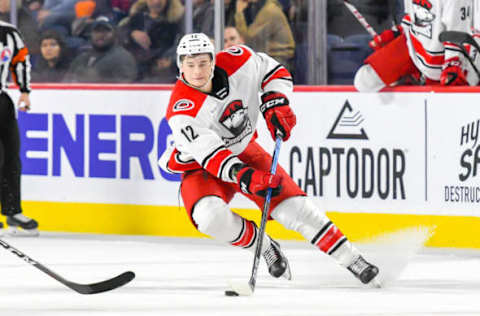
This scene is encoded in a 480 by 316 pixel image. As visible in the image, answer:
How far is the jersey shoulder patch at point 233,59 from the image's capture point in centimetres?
487

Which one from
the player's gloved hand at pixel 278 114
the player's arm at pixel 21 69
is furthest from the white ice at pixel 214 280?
the player's arm at pixel 21 69

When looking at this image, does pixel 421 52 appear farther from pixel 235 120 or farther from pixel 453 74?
pixel 235 120

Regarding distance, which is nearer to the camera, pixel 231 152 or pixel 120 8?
pixel 231 152

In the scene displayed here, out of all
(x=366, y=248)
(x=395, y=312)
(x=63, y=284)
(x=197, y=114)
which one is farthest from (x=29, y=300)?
(x=366, y=248)

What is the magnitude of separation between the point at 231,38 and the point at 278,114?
1928 millimetres

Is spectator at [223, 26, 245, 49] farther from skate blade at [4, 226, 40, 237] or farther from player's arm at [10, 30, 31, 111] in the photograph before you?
skate blade at [4, 226, 40, 237]

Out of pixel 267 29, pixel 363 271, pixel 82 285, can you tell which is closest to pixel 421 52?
pixel 267 29

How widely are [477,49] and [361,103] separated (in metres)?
0.59

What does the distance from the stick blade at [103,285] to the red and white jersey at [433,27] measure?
1959mm

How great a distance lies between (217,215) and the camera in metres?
4.67

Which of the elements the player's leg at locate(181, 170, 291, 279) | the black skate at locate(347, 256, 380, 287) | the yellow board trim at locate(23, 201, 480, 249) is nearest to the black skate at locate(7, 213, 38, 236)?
the yellow board trim at locate(23, 201, 480, 249)

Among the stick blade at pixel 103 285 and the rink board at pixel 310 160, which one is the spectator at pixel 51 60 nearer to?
the rink board at pixel 310 160

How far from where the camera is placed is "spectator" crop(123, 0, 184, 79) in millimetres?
6852

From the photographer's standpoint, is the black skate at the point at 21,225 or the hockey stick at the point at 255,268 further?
the black skate at the point at 21,225
